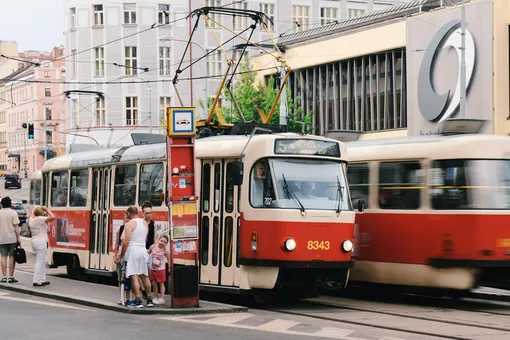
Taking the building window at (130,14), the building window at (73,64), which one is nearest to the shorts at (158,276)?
the building window at (130,14)

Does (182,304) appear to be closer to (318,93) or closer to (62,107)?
(318,93)

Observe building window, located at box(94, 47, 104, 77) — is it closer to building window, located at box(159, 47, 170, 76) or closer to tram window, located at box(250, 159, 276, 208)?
building window, located at box(159, 47, 170, 76)

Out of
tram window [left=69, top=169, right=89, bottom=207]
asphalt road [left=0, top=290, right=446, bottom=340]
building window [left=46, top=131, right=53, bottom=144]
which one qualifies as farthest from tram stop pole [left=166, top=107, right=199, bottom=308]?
building window [left=46, top=131, right=53, bottom=144]

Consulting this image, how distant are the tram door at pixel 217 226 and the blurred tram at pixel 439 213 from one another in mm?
2705

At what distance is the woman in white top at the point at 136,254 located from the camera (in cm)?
1647

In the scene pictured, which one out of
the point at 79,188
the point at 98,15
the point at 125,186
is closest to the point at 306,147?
the point at 125,186

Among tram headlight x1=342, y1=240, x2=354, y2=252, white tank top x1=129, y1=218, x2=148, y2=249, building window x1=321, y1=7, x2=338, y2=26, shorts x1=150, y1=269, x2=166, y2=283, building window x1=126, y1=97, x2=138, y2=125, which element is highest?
building window x1=321, y1=7, x2=338, y2=26

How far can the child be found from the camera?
16953 millimetres

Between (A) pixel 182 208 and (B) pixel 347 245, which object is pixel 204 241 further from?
(B) pixel 347 245

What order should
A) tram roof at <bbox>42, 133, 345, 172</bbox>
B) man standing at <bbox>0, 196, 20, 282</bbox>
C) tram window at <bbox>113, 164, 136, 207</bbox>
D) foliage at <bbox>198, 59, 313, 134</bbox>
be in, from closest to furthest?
1. tram roof at <bbox>42, 133, 345, 172</bbox>
2. tram window at <bbox>113, 164, 136, 207</bbox>
3. man standing at <bbox>0, 196, 20, 282</bbox>
4. foliage at <bbox>198, 59, 313, 134</bbox>

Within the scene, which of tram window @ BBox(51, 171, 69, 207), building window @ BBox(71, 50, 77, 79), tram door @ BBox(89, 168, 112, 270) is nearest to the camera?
tram door @ BBox(89, 168, 112, 270)

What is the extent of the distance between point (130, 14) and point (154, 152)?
54812mm

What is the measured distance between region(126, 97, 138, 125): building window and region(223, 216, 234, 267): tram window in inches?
2232

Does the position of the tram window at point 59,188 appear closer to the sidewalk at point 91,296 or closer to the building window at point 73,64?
the sidewalk at point 91,296
